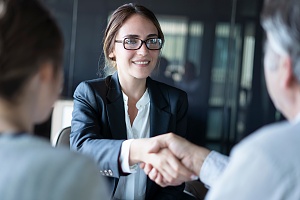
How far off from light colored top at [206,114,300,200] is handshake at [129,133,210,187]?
33.9 inches

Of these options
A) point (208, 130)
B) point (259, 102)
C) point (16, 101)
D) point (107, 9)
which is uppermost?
point (107, 9)

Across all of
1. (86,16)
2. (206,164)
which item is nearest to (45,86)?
(206,164)

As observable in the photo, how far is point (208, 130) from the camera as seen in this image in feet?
14.5

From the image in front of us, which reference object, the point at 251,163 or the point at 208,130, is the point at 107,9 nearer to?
the point at 208,130

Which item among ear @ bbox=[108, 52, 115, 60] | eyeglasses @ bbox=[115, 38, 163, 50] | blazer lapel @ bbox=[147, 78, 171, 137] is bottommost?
blazer lapel @ bbox=[147, 78, 171, 137]

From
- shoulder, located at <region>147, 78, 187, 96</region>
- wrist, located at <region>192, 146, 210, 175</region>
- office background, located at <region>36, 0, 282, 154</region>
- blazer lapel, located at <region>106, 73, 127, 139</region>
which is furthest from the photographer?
office background, located at <region>36, 0, 282, 154</region>

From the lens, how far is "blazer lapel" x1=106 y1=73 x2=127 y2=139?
7.88ft

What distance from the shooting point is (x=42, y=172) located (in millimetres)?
1003

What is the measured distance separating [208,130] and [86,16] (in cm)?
138

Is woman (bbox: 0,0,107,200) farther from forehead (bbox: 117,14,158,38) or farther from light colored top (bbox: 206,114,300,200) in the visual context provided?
forehead (bbox: 117,14,158,38)

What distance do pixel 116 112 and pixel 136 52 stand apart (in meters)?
0.36

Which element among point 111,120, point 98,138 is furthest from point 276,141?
point 111,120

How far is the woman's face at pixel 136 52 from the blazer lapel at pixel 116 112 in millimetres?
106

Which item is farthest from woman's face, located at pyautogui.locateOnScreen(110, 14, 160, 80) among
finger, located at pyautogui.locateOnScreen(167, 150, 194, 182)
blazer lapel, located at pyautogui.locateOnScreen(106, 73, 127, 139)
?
finger, located at pyautogui.locateOnScreen(167, 150, 194, 182)
